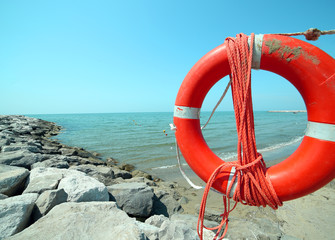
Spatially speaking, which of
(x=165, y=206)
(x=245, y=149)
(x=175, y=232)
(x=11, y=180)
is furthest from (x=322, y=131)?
(x=11, y=180)

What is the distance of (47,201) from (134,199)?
112cm

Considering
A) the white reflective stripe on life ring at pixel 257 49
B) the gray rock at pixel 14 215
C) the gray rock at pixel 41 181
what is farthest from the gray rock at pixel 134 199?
the white reflective stripe on life ring at pixel 257 49

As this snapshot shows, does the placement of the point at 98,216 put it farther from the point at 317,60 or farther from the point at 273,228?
the point at 273,228

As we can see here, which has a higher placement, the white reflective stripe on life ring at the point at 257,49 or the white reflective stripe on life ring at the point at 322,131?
the white reflective stripe on life ring at the point at 257,49

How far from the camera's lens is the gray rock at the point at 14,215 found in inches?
59.0

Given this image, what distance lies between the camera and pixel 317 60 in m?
1.19

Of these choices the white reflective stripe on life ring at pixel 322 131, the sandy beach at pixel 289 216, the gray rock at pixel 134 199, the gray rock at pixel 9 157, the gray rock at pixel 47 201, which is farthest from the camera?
the gray rock at pixel 9 157

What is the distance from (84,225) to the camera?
1.44 m

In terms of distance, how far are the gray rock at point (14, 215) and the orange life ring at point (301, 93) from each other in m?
1.66

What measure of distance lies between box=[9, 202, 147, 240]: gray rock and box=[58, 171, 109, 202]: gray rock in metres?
0.40

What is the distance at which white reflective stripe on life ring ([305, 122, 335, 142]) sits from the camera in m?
1.19

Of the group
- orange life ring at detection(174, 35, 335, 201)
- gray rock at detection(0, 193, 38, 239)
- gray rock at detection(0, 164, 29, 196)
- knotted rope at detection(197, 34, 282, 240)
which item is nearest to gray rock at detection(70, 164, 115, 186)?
gray rock at detection(0, 164, 29, 196)

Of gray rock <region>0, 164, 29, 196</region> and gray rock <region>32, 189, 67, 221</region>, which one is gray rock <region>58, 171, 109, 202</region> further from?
gray rock <region>0, 164, 29, 196</region>

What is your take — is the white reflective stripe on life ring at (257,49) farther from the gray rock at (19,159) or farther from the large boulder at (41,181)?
the gray rock at (19,159)
